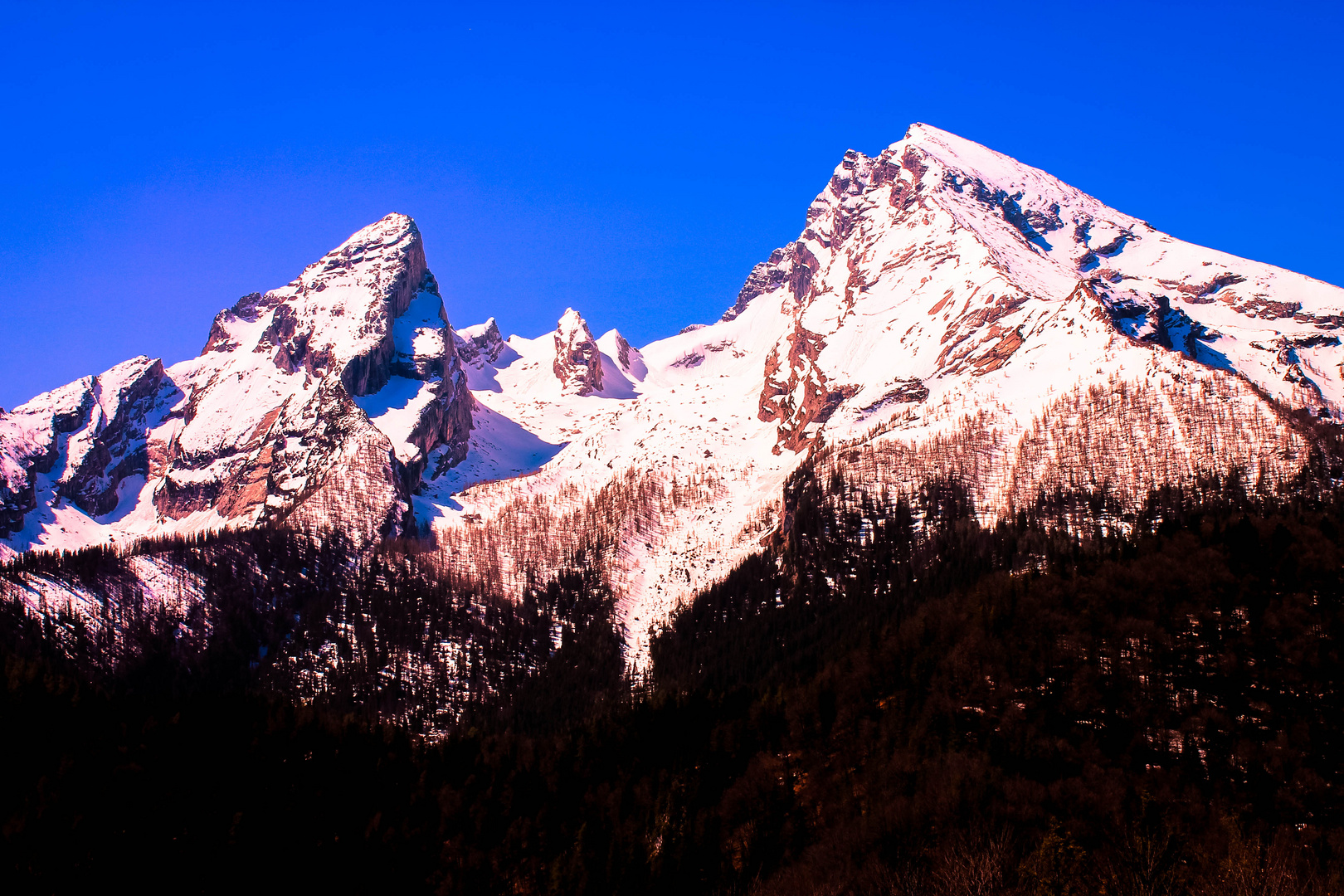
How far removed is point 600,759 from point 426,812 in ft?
80.8

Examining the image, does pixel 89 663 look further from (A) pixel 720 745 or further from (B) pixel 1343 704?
(B) pixel 1343 704

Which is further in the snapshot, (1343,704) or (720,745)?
(720,745)

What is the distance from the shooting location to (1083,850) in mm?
78500

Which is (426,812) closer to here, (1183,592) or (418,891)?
(418,891)

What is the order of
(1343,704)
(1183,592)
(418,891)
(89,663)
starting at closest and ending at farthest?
(418,891)
(1343,704)
(1183,592)
(89,663)

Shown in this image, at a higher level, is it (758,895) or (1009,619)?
(1009,619)

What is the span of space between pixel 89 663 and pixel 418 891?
123m

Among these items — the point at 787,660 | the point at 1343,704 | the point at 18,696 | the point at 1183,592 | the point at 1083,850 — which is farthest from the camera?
the point at 787,660

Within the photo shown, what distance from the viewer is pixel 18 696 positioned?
110562 millimetres

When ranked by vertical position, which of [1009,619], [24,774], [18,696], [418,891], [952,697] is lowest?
[418,891]

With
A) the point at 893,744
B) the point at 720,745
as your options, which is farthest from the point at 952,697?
the point at 720,745

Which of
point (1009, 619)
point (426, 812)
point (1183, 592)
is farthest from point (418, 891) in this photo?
point (1183, 592)

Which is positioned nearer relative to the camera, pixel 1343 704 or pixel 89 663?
pixel 1343 704

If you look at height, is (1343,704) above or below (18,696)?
above
